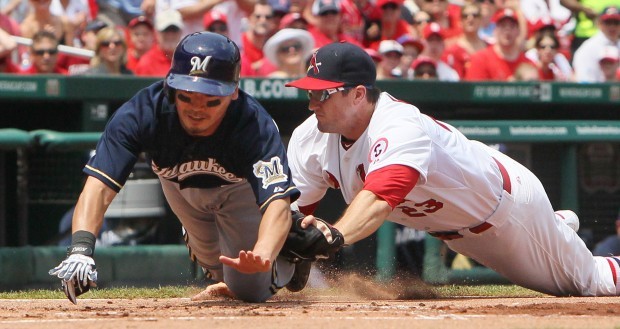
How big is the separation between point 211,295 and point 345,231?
1297mm

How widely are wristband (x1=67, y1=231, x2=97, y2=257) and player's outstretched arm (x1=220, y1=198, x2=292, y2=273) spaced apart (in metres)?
0.57

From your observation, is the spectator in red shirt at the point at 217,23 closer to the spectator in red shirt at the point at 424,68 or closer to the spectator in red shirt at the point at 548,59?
the spectator in red shirt at the point at 424,68

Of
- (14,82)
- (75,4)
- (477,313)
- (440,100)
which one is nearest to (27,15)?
(75,4)

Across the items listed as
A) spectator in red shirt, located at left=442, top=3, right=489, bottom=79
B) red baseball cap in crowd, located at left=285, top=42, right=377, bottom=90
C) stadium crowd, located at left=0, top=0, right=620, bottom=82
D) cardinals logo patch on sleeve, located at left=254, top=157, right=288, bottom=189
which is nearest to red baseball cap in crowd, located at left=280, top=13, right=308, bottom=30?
stadium crowd, located at left=0, top=0, right=620, bottom=82

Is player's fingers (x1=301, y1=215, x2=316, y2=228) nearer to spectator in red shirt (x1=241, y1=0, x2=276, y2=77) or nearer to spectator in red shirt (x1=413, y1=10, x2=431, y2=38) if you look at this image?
spectator in red shirt (x1=241, y1=0, x2=276, y2=77)

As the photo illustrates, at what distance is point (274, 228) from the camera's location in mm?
4398

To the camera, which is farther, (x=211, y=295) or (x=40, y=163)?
(x=40, y=163)

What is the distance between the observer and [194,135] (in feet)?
15.3

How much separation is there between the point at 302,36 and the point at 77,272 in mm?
5008

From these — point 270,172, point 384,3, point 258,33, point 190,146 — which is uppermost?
point 384,3

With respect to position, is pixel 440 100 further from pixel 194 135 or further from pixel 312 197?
pixel 194 135

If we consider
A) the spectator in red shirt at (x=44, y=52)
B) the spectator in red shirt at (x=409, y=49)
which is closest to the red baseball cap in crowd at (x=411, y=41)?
the spectator in red shirt at (x=409, y=49)

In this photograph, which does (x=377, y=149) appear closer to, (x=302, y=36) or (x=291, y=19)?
(x=302, y=36)

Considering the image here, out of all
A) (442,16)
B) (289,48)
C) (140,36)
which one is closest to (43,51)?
(140,36)
